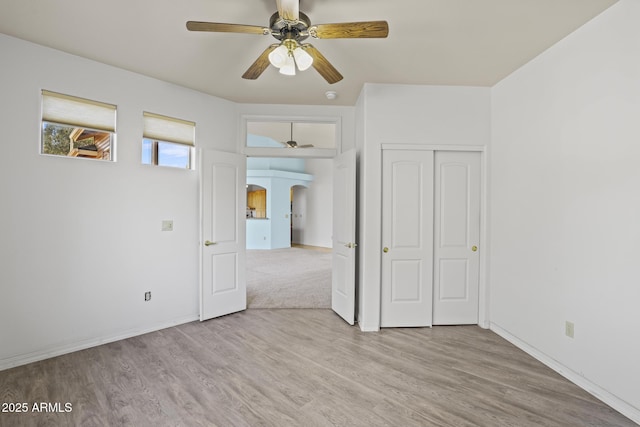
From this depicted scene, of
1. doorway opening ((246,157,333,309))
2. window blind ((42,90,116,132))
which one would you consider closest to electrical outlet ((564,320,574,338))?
doorway opening ((246,157,333,309))

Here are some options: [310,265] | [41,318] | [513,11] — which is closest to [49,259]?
[41,318]

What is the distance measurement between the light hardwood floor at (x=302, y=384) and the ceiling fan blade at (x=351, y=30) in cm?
253

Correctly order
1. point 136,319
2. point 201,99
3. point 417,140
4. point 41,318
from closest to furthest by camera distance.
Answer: point 41,318 → point 136,319 → point 417,140 → point 201,99

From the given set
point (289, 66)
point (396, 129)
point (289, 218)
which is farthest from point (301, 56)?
point (289, 218)

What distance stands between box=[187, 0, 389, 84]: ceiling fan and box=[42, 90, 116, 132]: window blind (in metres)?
1.90

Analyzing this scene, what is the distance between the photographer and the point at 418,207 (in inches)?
137

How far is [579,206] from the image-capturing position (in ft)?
7.88

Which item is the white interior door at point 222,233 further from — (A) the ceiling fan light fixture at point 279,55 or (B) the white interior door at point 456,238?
(B) the white interior door at point 456,238

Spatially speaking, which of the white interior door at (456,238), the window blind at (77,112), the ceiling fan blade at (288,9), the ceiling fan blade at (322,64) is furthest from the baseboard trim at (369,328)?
the window blind at (77,112)

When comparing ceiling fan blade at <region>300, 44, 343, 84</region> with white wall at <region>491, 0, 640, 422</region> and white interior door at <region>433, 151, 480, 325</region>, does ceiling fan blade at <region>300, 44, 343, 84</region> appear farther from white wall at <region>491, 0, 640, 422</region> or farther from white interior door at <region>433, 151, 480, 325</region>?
white wall at <region>491, 0, 640, 422</region>

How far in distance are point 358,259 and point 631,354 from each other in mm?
2456

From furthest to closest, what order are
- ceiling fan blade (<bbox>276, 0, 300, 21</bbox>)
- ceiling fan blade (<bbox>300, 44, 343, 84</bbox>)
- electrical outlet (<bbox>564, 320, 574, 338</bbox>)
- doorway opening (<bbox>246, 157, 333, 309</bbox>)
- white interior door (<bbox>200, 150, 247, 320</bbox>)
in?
doorway opening (<bbox>246, 157, 333, 309</bbox>) → white interior door (<bbox>200, 150, 247, 320</bbox>) → electrical outlet (<bbox>564, 320, 574, 338</bbox>) → ceiling fan blade (<bbox>300, 44, 343, 84</bbox>) → ceiling fan blade (<bbox>276, 0, 300, 21</bbox>)

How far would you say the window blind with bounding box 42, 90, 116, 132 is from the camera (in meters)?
2.76

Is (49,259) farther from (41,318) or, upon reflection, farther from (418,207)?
(418,207)
